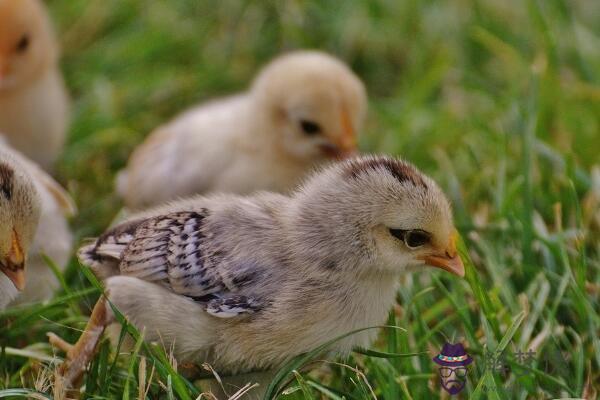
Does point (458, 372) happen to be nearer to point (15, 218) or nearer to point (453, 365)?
point (453, 365)

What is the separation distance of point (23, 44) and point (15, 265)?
75.7 inches

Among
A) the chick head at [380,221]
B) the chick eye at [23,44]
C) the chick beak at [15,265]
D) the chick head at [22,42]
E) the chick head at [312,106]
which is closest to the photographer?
the chick head at [380,221]

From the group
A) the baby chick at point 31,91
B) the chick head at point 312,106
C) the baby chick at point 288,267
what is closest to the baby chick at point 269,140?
the chick head at point 312,106

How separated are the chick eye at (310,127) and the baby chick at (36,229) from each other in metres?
0.99

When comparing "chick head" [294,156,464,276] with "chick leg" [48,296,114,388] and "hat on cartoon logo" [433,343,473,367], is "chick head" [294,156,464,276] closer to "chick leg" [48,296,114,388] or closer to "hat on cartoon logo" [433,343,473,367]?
"hat on cartoon logo" [433,343,473,367]

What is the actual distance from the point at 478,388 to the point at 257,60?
3.26 meters

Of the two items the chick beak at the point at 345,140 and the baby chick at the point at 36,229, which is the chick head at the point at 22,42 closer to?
the baby chick at the point at 36,229

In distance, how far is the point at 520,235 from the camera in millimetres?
3658

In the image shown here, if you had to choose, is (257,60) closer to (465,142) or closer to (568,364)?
(465,142)

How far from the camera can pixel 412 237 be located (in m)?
2.81

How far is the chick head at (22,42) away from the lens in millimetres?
4402

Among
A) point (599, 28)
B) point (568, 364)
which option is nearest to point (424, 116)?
point (599, 28)

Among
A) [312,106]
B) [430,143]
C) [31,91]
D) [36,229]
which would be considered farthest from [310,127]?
[36,229]

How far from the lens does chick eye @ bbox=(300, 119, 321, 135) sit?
166 inches
